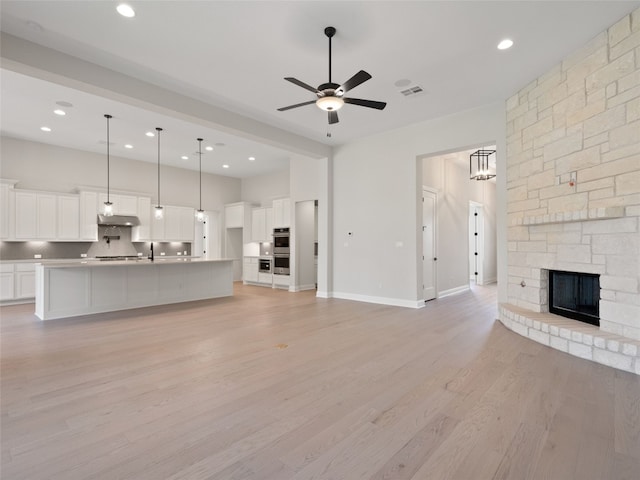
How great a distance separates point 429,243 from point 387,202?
1523 millimetres

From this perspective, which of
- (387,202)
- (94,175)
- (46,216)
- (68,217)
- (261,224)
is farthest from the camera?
(261,224)

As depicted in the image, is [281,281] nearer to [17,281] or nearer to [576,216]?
[17,281]

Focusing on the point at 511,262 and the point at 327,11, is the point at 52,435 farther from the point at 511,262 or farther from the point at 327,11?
the point at 511,262

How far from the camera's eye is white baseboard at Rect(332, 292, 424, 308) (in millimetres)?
6311

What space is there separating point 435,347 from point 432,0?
3712mm

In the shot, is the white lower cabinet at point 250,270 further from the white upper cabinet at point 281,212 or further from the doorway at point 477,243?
the doorway at point 477,243

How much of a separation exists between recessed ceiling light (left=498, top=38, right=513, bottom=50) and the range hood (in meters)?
8.64

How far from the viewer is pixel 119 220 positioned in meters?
8.13

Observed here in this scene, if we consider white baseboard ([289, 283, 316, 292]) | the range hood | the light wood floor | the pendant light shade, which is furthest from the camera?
white baseboard ([289, 283, 316, 292])

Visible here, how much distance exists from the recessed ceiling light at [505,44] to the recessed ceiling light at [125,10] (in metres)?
3.99

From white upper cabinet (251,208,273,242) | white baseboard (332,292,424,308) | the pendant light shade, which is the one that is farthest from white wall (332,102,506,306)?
white upper cabinet (251,208,273,242)

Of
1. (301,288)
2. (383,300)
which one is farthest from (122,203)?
(383,300)

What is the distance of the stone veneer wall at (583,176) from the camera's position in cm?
332

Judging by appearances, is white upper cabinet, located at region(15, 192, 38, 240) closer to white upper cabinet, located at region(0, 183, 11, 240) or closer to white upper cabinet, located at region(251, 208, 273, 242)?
white upper cabinet, located at region(0, 183, 11, 240)
